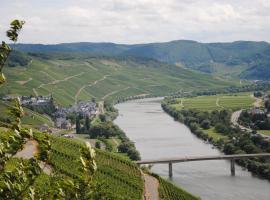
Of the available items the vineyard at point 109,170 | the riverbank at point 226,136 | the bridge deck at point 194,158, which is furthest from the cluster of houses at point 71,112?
the vineyard at point 109,170

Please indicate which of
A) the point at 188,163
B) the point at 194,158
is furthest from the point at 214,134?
the point at 194,158

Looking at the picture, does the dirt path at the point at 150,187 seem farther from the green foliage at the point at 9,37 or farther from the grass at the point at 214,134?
the green foliage at the point at 9,37

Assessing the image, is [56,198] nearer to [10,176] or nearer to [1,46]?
[10,176]

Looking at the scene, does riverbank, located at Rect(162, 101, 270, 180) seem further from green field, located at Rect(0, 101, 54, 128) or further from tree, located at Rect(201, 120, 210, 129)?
Result: green field, located at Rect(0, 101, 54, 128)

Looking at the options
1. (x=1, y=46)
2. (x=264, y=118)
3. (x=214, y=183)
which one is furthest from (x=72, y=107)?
(x=1, y=46)

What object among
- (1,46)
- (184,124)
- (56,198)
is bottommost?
(184,124)

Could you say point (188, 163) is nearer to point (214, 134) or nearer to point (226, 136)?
point (226, 136)

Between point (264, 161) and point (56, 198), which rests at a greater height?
point (56, 198)

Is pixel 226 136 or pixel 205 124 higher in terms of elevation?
pixel 205 124
